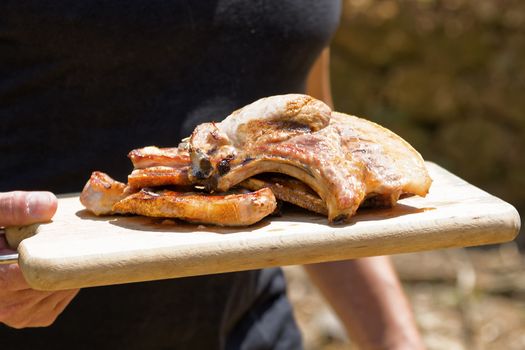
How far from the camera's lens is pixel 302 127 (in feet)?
5.17

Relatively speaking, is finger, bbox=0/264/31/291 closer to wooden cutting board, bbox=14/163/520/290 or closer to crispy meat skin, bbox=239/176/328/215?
wooden cutting board, bbox=14/163/520/290

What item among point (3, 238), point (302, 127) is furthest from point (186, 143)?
point (3, 238)

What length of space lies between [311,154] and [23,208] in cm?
50

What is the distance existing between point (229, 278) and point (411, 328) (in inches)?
18.7

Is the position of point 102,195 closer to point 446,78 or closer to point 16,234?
point 16,234

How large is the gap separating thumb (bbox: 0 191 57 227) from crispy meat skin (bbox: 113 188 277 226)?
0.14 meters

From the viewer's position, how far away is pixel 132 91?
1967mm

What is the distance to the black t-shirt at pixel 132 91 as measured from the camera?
6.13ft

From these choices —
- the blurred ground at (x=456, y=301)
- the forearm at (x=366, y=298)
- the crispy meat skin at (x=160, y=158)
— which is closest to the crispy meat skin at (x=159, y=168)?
the crispy meat skin at (x=160, y=158)

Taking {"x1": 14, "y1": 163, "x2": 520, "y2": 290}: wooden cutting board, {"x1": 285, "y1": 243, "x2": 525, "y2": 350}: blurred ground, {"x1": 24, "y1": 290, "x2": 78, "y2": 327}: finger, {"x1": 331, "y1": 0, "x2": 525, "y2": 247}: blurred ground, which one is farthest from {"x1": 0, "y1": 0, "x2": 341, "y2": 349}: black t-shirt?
{"x1": 331, "y1": 0, "x2": 525, "y2": 247}: blurred ground

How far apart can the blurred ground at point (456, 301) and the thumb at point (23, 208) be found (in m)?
2.95

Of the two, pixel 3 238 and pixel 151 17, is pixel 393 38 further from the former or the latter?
pixel 3 238

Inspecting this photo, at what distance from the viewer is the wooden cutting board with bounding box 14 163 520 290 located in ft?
4.31

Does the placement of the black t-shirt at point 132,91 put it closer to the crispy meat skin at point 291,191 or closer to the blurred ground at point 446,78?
the crispy meat skin at point 291,191
